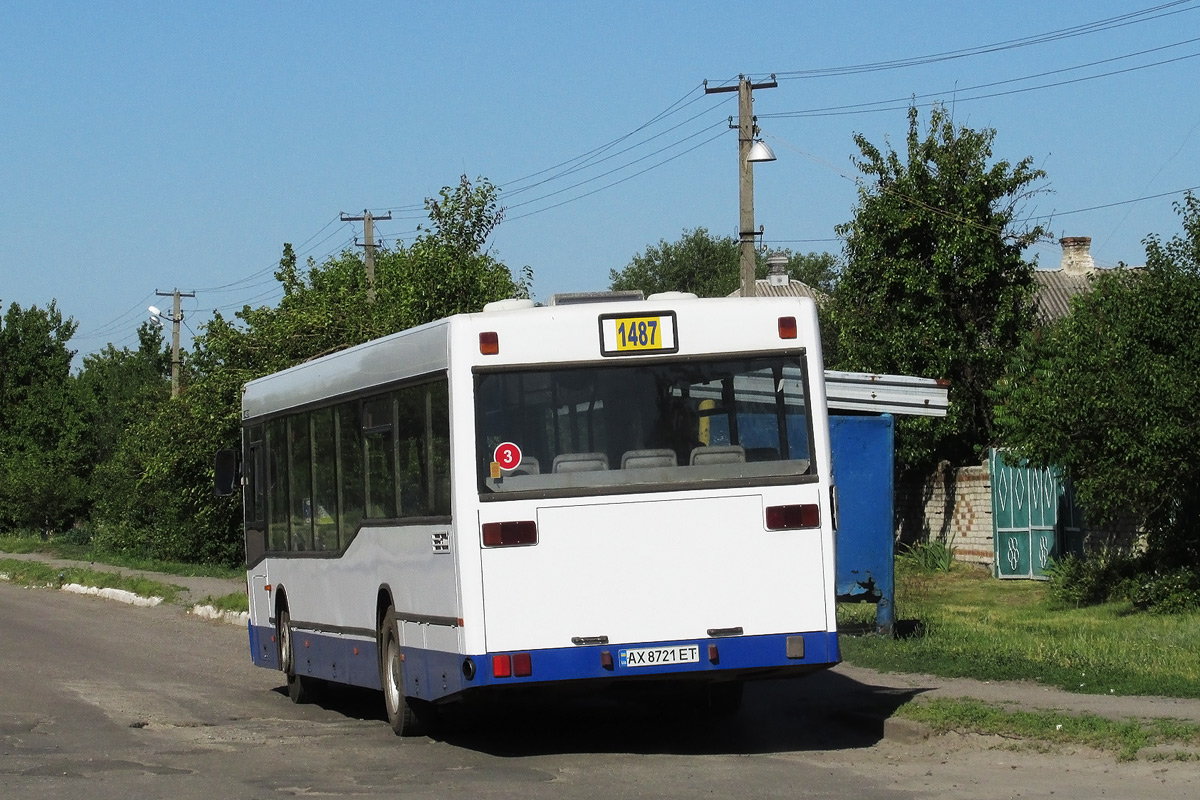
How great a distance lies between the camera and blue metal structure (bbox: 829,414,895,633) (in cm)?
1605

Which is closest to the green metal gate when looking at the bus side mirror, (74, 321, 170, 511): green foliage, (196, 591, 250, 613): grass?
(196, 591, 250, 613): grass

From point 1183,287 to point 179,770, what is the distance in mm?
12833

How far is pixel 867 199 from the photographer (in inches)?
1267

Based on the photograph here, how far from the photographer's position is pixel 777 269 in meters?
59.8

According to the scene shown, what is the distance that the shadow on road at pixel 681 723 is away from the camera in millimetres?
10953

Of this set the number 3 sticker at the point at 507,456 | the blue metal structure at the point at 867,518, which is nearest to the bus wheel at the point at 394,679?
the number 3 sticker at the point at 507,456

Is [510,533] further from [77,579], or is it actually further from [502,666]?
[77,579]

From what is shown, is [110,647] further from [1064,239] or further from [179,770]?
[1064,239]

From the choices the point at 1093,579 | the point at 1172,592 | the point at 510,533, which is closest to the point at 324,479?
the point at 510,533

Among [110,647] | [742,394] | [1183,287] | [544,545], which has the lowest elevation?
[110,647]

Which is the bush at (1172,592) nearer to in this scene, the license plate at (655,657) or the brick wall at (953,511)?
the brick wall at (953,511)

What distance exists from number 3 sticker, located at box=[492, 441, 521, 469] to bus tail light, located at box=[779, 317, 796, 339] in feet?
5.99

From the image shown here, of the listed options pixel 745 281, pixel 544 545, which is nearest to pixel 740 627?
pixel 544 545

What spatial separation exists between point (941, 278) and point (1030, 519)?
6.24m
